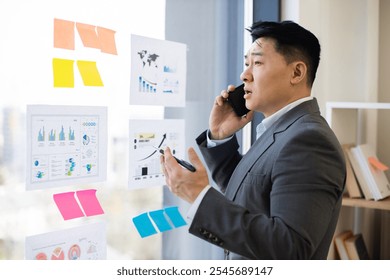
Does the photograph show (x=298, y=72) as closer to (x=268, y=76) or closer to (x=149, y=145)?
(x=268, y=76)

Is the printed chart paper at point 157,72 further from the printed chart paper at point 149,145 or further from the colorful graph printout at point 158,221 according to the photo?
the colorful graph printout at point 158,221

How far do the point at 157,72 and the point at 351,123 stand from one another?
4.02 ft

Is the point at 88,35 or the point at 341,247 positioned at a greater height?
the point at 88,35

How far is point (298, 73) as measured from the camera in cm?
141

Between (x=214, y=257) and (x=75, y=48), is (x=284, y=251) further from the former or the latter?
(x=214, y=257)

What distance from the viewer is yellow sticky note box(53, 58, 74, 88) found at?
1.46 metres

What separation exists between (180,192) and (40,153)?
1.64 feet

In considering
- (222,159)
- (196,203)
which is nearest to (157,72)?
(222,159)

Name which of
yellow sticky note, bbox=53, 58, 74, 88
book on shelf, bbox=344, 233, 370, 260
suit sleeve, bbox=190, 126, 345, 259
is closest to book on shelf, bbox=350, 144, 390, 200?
book on shelf, bbox=344, 233, 370, 260

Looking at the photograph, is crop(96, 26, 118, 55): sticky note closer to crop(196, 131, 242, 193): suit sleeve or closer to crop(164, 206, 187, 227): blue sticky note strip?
crop(196, 131, 242, 193): suit sleeve

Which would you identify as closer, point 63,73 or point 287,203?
point 287,203

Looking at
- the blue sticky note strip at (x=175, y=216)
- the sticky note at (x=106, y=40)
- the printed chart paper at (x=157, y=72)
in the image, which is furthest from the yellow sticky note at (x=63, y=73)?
the blue sticky note strip at (x=175, y=216)

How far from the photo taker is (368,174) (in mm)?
2330

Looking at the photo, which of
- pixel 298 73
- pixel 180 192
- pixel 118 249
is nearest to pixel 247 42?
pixel 298 73
